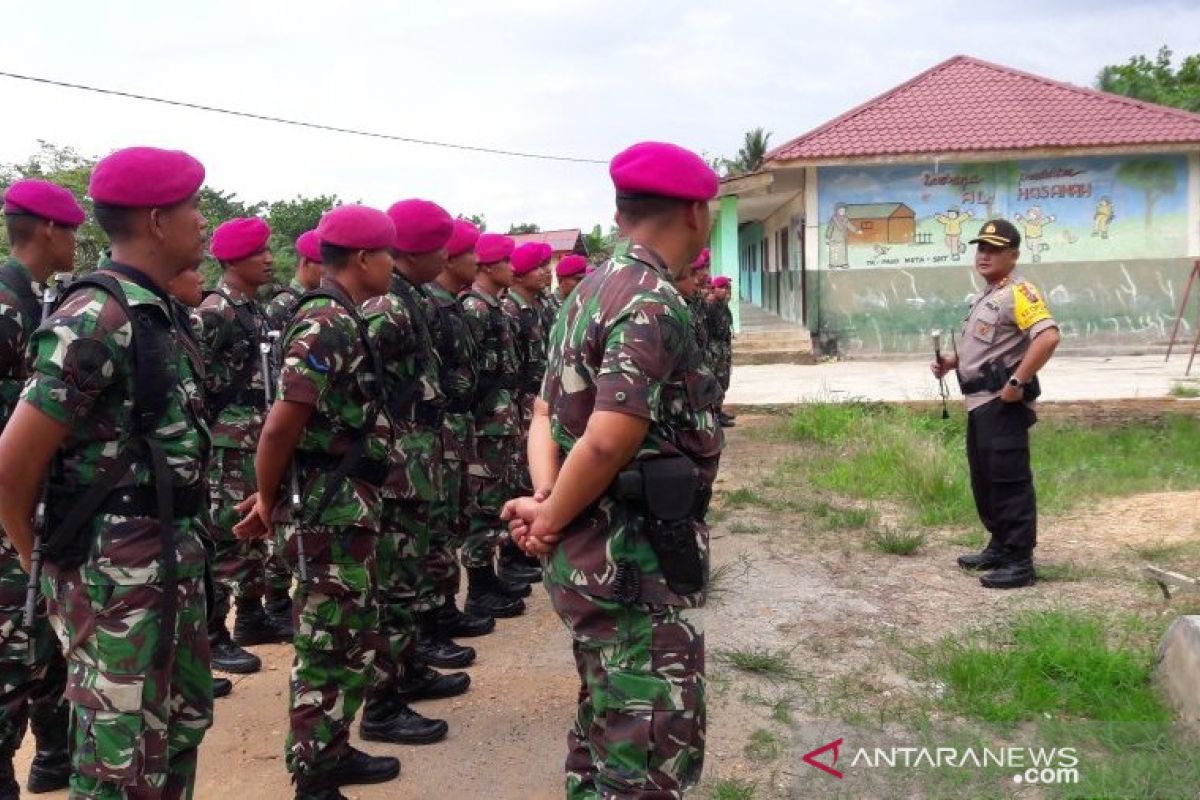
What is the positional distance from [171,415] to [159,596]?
1.44 ft

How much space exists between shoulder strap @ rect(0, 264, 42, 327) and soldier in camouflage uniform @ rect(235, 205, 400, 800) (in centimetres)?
87

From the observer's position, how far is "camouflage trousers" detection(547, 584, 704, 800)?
2.23 metres

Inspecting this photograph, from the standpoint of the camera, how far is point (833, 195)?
1639cm

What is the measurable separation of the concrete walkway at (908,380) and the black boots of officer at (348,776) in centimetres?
896

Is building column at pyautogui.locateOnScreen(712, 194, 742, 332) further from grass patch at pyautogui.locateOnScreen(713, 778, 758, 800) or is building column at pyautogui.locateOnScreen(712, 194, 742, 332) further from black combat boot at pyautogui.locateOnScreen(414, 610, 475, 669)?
grass patch at pyautogui.locateOnScreen(713, 778, 758, 800)

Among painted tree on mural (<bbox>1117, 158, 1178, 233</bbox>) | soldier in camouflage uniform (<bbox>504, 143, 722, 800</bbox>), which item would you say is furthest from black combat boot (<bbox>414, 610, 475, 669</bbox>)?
painted tree on mural (<bbox>1117, 158, 1178, 233</bbox>)

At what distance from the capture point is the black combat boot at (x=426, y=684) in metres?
4.14

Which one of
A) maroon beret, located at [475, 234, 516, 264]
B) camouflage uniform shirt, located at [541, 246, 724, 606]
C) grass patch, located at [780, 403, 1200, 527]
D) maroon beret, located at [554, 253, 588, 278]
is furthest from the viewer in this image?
maroon beret, located at [554, 253, 588, 278]

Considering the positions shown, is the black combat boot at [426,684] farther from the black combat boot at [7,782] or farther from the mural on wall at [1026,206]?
the mural on wall at [1026,206]

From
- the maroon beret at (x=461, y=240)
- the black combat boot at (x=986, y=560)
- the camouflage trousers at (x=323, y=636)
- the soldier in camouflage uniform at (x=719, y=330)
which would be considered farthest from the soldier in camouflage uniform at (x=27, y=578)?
the soldier in camouflage uniform at (x=719, y=330)

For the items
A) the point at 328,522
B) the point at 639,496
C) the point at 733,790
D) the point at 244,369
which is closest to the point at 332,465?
the point at 328,522

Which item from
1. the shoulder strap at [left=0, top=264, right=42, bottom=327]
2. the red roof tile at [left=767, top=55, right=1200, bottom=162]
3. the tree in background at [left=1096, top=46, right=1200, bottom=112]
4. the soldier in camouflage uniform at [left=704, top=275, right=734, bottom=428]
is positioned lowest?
the soldier in camouflage uniform at [left=704, top=275, right=734, bottom=428]

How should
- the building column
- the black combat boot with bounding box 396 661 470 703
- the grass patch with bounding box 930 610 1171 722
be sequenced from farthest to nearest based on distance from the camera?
the building column < the black combat boot with bounding box 396 661 470 703 < the grass patch with bounding box 930 610 1171 722

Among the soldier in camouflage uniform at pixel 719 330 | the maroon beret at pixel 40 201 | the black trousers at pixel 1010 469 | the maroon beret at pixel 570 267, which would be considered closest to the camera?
the maroon beret at pixel 40 201
